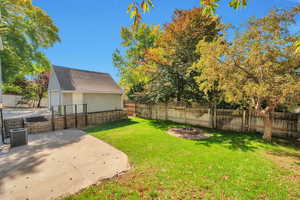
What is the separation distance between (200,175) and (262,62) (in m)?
4.88

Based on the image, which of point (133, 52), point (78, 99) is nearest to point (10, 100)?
point (78, 99)

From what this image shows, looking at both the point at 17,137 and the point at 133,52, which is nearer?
the point at 17,137

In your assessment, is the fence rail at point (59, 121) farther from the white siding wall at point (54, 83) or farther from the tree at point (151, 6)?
the tree at point (151, 6)

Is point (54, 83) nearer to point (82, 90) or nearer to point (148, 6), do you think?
point (82, 90)

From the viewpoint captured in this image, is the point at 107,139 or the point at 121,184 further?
the point at 107,139

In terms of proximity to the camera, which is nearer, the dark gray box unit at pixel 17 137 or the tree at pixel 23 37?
the dark gray box unit at pixel 17 137

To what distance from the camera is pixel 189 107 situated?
30.5 feet

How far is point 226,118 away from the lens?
7.70 metres

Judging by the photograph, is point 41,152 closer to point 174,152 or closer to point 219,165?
point 174,152

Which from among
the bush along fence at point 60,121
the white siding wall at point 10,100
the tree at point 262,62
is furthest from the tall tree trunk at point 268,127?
the white siding wall at point 10,100

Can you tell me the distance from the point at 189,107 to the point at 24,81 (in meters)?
22.4

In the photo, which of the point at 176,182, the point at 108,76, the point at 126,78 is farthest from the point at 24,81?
the point at 176,182

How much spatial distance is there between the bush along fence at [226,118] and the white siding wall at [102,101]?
3483mm

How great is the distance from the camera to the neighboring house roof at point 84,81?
421 inches
